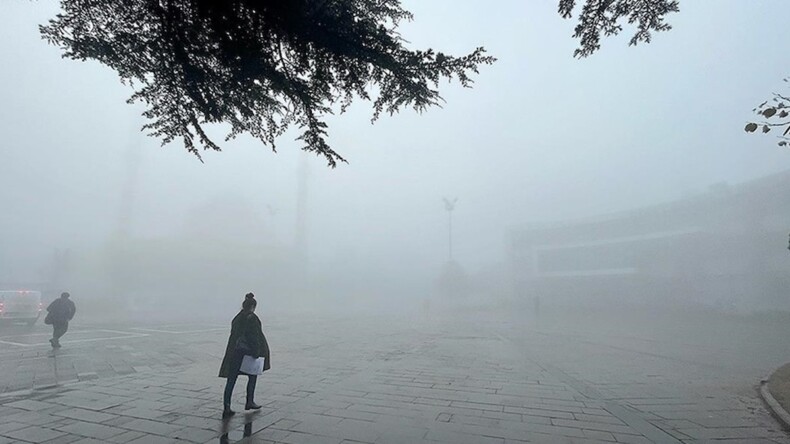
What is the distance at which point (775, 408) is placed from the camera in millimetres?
5973

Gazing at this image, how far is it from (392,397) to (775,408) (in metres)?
5.36

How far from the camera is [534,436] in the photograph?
4.80 metres

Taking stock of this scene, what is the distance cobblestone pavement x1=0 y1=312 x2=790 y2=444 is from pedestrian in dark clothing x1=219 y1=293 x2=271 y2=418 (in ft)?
1.06

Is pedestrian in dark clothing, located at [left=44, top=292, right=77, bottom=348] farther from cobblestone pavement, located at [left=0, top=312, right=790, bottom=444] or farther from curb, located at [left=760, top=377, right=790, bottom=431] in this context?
curb, located at [left=760, top=377, right=790, bottom=431]

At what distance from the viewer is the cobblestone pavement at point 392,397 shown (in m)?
4.84

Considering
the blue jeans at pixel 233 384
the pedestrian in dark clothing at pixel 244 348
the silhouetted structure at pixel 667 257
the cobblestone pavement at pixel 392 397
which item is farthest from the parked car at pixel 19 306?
the silhouetted structure at pixel 667 257

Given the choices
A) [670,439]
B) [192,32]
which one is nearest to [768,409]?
[670,439]

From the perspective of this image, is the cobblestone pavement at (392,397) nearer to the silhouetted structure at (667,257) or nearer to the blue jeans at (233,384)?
the blue jeans at (233,384)

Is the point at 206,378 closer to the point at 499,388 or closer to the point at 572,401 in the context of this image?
the point at 499,388

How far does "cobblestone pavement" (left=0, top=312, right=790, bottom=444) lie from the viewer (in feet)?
15.9

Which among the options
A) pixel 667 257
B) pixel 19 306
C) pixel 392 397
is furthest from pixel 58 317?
pixel 667 257

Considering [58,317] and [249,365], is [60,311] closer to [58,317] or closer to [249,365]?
[58,317]

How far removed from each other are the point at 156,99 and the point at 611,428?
6.07 metres

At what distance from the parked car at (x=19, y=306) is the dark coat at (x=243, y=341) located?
703 inches
